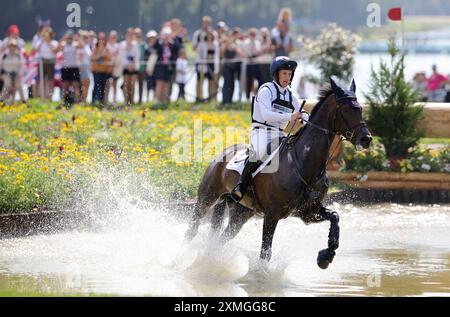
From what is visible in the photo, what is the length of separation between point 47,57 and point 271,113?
15.1m

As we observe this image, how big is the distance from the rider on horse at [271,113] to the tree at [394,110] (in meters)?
5.83

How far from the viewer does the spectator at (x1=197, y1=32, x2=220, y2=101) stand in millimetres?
26391

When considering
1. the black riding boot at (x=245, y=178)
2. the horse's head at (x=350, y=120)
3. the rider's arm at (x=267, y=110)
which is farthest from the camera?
the black riding boot at (x=245, y=178)

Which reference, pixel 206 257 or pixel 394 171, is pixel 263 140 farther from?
pixel 394 171

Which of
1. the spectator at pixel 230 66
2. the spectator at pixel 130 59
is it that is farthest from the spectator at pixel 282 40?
the spectator at pixel 130 59

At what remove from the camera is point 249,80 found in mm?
26734

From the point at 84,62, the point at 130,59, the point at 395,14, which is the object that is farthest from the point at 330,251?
the point at 130,59

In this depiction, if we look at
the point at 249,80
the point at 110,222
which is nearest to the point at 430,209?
the point at 110,222

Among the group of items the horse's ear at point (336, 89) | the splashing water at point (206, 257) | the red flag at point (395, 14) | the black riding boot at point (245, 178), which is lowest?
the splashing water at point (206, 257)

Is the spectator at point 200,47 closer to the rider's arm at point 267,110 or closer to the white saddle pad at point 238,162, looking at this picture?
the white saddle pad at point 238,162

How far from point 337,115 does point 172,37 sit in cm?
1606

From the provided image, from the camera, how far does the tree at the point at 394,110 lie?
16938 mm
